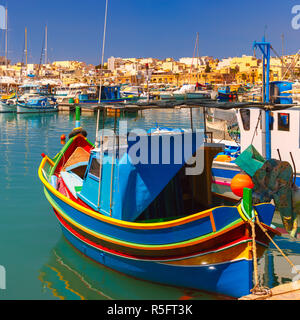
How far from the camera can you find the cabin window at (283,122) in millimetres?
12006

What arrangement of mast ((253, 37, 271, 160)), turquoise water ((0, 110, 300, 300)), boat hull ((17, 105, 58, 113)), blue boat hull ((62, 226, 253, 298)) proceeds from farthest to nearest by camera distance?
boat hull ((17, 105, 58, 113)) < mast ((253, 37, 271, 160)) < turquoise water ((0, 110, 300, 300)) < blue boat hull ((62, 226, 253, 298))

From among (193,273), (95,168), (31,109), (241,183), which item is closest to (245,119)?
(95,168)

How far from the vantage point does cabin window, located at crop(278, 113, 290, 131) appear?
12.0m

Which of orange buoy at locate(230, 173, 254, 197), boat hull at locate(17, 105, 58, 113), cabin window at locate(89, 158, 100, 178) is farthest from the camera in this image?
boat hull at locate(17, 105, 58, 113)

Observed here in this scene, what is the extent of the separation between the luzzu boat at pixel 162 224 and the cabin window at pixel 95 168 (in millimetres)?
22

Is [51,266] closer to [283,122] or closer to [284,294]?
[284,294]

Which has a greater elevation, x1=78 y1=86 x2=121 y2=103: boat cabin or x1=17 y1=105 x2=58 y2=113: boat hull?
x1=78 y1=86 x2=121 y2=103: boat cabin

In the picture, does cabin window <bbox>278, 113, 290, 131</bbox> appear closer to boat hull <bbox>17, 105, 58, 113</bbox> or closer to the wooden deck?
the wooden deck

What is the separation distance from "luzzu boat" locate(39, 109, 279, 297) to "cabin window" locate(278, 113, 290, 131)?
5162 mm

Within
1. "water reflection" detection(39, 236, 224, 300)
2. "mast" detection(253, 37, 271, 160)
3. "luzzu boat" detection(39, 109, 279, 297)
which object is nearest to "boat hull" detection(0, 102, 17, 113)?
"mast" detection(253, 37, 271, 160)

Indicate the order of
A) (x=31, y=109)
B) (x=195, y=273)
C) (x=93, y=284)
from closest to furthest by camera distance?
(x=195, y=273) < (x=93, y=284) < (x=31, y=109)

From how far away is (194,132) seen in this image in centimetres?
697

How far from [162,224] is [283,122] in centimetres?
754

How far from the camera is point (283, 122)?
1212 centimetres
